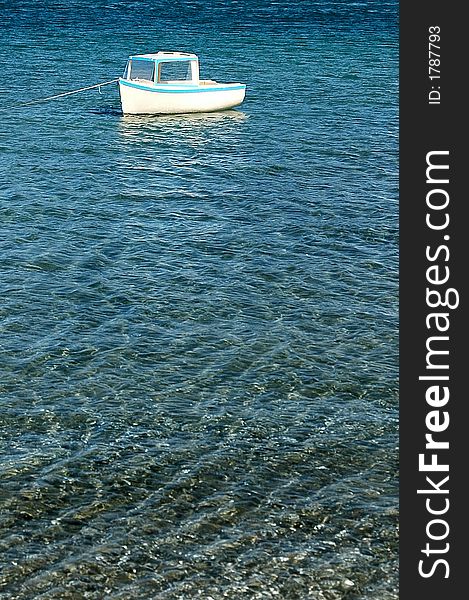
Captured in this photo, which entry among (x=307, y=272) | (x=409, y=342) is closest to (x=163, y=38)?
(x=307, y=272)

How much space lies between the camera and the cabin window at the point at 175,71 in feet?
189

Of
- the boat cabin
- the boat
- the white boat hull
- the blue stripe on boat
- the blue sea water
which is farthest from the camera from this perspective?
the boat cabin

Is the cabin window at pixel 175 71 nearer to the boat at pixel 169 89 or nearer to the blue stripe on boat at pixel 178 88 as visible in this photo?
the boat at pixel 169 89

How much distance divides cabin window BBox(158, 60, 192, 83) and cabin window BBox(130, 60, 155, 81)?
18.3 inches

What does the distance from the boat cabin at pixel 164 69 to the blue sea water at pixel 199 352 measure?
2078 millimetres

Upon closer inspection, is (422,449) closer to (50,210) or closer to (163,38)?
(50,210)

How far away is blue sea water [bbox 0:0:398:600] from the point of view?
2094cm

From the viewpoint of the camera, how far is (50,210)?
40969 mm

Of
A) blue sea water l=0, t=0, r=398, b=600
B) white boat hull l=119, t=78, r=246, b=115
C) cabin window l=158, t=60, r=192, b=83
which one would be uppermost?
cabin window l=158, t=60, r=192, b=83

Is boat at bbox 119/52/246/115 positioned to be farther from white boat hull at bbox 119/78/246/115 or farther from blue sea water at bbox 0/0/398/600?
blue sea water at bbox 0/0/398/600

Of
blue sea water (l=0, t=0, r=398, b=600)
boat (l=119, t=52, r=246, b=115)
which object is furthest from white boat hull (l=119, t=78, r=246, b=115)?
blue sea water (l=0, t=0, r=398, b=600)

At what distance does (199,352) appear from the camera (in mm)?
29281

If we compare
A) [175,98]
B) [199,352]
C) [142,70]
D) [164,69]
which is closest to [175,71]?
[164,69]

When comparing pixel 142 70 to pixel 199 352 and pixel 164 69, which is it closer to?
pixel 164 69
